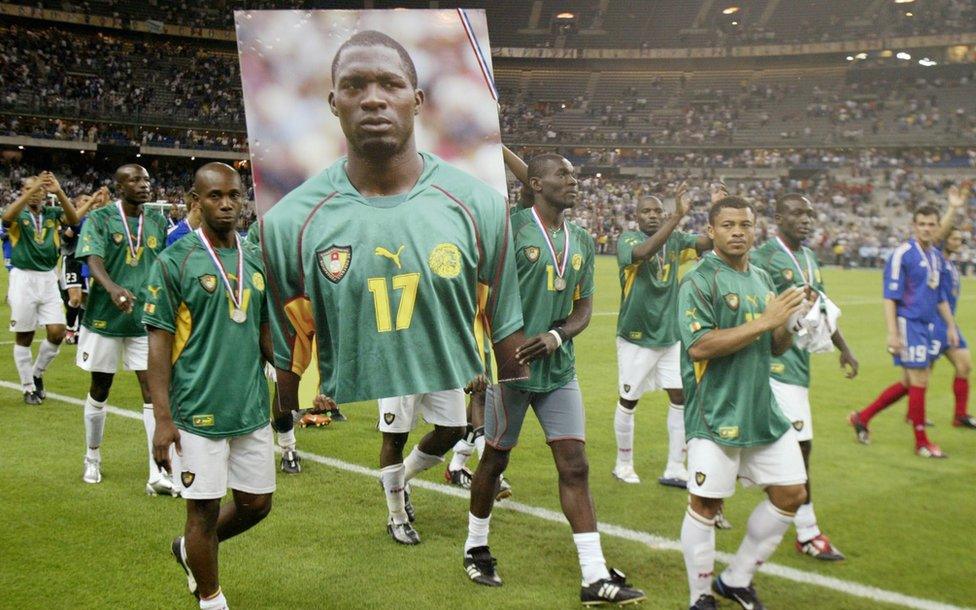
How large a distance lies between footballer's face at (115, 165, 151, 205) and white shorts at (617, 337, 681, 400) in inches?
161

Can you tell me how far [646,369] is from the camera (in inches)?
284

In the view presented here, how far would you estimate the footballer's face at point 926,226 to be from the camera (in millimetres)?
8000

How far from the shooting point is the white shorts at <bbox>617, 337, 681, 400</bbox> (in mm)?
7195

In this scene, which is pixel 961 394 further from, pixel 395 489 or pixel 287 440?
pixel 287 440

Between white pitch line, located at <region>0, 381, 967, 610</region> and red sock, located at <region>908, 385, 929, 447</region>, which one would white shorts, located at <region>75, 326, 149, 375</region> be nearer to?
white pitch line, located at <region>0, 381, 967, 610</region>

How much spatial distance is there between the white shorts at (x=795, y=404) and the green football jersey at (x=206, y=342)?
3242mm

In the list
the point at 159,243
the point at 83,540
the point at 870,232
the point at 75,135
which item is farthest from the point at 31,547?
the point at 75,135

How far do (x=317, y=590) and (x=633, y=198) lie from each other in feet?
153

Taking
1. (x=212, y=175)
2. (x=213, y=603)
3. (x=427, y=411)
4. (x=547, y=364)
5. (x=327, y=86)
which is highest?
(x=327, y=86)

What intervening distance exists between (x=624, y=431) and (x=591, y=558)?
8.66ft

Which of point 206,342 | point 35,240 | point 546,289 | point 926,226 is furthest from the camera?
point 35,240

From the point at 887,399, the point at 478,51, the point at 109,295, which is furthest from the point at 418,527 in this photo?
the point at 887,399

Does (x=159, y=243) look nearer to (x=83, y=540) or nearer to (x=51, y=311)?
(x=83, y=540)

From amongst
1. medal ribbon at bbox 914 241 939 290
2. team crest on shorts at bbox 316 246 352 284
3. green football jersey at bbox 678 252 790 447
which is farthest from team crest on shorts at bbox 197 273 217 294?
medal ribbon at bbox 914 241 939 290
